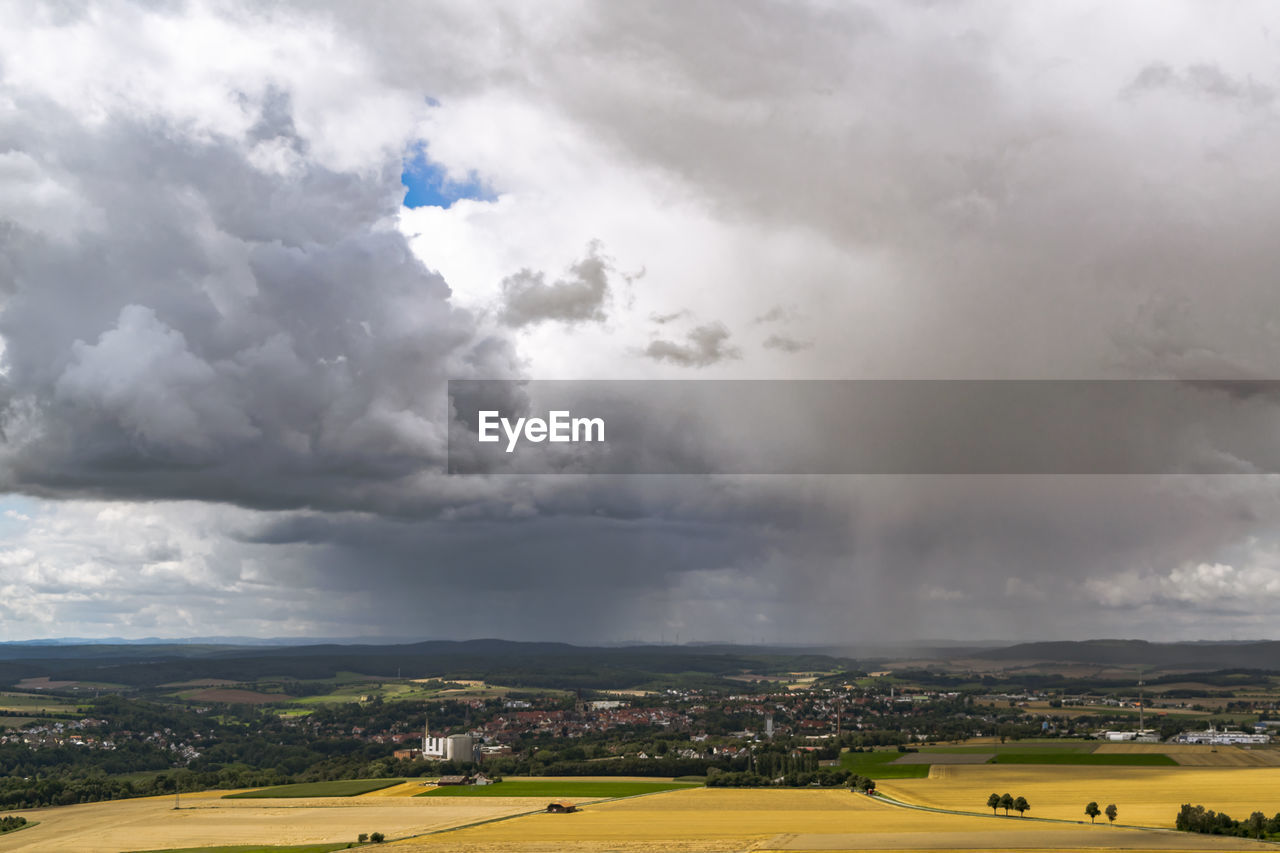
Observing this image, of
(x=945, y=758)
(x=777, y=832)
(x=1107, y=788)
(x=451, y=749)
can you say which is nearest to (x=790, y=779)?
(x=945, y=758)

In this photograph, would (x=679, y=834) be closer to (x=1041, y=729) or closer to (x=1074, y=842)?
(x=1074, y=842)

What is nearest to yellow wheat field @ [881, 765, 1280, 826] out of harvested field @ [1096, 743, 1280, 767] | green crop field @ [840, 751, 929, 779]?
green crop field @ [840, 751, 929, 779]

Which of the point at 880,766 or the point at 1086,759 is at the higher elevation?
the point at 1086,759

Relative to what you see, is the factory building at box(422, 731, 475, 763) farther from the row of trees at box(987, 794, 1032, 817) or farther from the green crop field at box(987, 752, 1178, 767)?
the row of trees at box(987, 794, 1032, 817)

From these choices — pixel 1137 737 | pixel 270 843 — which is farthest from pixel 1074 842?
pixel 1137 737

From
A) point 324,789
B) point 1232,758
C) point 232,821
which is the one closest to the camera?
point 232,821

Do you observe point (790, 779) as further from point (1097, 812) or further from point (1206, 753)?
point (1206, 753)

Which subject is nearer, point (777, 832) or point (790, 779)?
point (777, 832)
